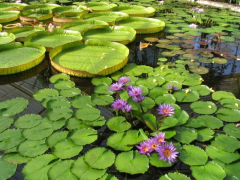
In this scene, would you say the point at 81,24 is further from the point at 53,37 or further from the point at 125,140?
the point at 125,140

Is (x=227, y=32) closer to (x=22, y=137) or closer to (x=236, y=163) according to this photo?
(x=236, y=163)

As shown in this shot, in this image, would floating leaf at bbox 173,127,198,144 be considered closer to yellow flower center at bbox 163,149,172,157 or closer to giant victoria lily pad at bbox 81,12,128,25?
yellow flower center at bbox 163,149,172,157

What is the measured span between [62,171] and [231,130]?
141 centimetres

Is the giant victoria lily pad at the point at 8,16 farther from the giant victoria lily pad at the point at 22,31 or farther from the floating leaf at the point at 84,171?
the floating leaf at the point at 84,171

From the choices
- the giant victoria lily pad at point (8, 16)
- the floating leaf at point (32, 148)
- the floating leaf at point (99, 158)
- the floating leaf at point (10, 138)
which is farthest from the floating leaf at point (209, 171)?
the giant victoria lily pad at point (8, 16)

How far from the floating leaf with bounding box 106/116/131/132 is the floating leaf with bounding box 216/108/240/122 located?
34.5 inches

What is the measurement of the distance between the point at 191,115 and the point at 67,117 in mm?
1160

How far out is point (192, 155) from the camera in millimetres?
1649

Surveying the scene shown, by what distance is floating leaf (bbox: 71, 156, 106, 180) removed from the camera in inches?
57.9

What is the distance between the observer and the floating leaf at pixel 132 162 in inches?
59.9

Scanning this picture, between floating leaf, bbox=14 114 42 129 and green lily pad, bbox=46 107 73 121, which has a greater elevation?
green lily pad, bbox=46 107 73 121

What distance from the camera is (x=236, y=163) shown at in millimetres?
1602

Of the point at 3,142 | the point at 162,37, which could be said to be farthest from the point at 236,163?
the point at 162,37

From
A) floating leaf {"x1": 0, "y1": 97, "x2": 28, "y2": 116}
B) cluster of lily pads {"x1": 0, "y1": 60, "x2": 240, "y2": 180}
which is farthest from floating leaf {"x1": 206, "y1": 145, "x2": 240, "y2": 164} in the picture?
floating leaf {"x1": 0, "y1": 97, "x2": 28, "y2": 116}
